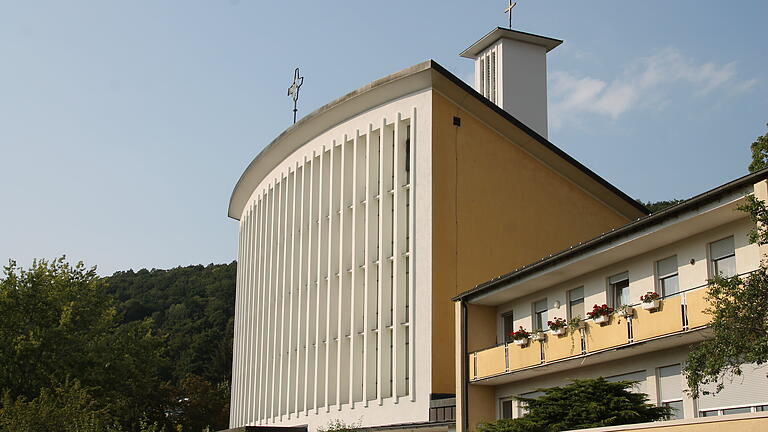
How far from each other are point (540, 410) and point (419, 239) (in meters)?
14.9

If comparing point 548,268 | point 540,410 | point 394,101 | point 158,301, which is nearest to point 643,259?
point 548,268

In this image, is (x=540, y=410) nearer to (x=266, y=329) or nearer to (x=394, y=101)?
(x=394, y=101)

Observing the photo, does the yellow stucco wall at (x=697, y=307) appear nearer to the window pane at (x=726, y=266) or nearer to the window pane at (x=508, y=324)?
the window pane at (x=726, y=266)

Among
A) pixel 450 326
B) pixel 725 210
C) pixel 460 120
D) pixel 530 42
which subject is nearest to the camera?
pixel 725 210

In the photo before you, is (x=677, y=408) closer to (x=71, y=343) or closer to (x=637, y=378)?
(x=637, y=378)

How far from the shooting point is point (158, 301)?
87.4 metres

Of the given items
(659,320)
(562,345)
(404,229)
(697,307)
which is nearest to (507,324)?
(562,345)

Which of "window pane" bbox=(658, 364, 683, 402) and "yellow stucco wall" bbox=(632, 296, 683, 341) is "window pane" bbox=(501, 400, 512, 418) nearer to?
"window pane" bbox=(658, 364, 683, 402)

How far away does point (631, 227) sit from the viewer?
76.1ft

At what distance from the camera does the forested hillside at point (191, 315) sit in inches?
3340

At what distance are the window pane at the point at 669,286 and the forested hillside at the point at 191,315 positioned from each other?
6435 centimetres

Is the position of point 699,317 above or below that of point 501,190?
below

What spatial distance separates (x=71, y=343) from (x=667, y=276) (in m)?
40.4

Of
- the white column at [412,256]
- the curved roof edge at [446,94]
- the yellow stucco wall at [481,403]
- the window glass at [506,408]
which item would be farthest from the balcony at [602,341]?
the curved roof edge at [446,94]
